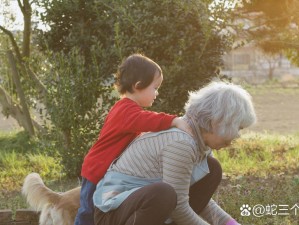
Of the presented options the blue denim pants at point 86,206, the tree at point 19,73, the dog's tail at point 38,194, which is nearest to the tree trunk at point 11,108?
the tree at point 19,73

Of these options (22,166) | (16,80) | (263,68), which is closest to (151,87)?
(22,166)

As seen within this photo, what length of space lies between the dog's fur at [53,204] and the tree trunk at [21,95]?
5.25 m

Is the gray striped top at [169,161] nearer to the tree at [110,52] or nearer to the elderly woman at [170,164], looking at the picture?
the elderly woman at [170,164]

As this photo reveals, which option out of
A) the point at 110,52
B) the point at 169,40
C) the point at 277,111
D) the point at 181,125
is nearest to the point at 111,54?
the point at 110,52

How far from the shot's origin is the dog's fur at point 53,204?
422 centimetres

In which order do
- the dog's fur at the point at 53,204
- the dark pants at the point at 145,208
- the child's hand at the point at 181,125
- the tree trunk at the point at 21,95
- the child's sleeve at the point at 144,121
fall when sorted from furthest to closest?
the tree trunk at the point at 21,95
the dog's fur at the point at 53,204
the child's sleeve at the point at 144,121
the child's hand at the point at 181,125
the dark pants at the point at 145,208

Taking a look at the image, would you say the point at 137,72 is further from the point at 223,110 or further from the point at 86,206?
the point at 86,206

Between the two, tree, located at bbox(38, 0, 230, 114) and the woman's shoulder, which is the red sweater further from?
tree, located at bbox(38, 0, 230, 114)

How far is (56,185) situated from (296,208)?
268cm

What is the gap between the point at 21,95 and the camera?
9.66 m

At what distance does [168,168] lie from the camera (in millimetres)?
3432

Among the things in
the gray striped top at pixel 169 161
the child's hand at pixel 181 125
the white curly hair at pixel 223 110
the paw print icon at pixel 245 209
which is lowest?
the paw print icon at pixel 245 209

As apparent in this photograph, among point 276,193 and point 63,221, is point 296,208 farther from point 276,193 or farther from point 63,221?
point 63,221

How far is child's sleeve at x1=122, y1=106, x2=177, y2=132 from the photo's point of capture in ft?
12.0
